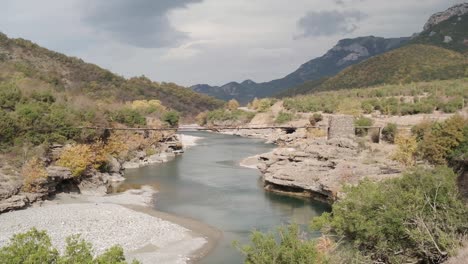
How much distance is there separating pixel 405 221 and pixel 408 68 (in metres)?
80.0

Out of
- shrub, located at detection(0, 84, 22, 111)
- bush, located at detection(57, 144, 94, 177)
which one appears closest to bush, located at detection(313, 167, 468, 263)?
bush, located at detection(57, 144, 94, 177)

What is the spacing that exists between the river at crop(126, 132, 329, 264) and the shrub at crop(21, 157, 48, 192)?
8.02m

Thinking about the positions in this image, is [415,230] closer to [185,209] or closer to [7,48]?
[185,209]

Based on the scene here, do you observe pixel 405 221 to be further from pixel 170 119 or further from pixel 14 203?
pixel 170 119

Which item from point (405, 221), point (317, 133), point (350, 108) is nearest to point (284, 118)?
point (350, 108)

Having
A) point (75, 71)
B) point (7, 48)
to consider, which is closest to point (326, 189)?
point (7, 48)

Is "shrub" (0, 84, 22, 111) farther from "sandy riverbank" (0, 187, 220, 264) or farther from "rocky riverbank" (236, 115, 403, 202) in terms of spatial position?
"rocky riverbank" (236, 115, 403, 202)

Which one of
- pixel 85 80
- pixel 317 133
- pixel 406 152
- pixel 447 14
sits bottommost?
pixel 406 152

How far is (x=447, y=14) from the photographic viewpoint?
116188 millimetres

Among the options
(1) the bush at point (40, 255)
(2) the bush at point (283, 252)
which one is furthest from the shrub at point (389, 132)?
(1) the bush at point (40, 255)

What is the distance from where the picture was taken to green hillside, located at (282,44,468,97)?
80.6 m

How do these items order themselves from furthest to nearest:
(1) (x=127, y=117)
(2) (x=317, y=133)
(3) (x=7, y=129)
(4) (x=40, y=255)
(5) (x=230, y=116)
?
(5) (x=230, y=116) → (2) (x=317, y=133) → (1) (x=127, y=117) → (3) (x=7, y=129) → (4) (x=40, y=255)

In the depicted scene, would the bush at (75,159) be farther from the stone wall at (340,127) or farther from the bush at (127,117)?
the stone wall at (340,127)

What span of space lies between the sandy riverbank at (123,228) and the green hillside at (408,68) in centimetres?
6861
